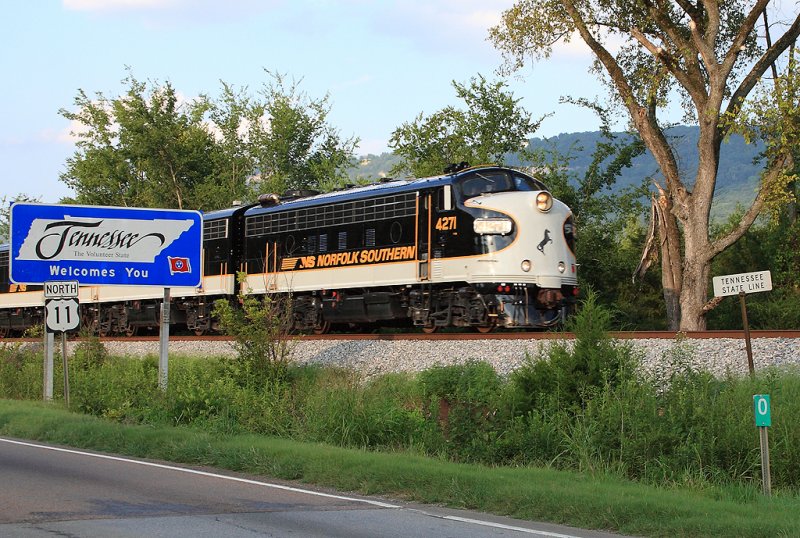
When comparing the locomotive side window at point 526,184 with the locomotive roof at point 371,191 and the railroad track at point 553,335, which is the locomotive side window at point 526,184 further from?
the railroad track at point 553,335

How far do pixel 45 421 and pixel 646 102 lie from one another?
2116 centimetres

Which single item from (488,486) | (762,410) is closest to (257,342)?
(488,486)

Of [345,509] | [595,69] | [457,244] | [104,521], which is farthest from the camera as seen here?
[595,69]

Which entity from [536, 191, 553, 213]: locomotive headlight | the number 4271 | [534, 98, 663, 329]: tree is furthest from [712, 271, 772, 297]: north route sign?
[534, 98, 663, 329]: tree

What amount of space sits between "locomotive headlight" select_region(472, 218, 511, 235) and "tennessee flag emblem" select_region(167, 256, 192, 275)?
6554 millimetres

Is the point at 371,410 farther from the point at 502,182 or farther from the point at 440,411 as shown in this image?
the point at 502,182

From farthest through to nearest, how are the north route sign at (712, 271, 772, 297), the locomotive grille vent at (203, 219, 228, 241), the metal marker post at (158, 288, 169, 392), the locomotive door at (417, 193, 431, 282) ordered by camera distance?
the locomotive grille vent at (203, 219, 228, 241), the locomotive door at (417, 193, 431, 282), the metal marker post at (158, 288, 169, 392), the north route sign at (712, 271, 772, 297)

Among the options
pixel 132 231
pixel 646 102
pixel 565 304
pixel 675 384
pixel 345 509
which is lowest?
pixel 345 509

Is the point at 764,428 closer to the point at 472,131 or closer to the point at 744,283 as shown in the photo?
the point at 744,283

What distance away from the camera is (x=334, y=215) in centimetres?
2816

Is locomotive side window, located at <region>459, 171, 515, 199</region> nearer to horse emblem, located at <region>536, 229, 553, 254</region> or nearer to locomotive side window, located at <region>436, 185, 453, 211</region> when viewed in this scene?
locomotive side window, located at <region>436, 185, 453, 211</region>

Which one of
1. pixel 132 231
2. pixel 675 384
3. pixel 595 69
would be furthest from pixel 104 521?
pixel 595 69

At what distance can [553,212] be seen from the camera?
994 inches

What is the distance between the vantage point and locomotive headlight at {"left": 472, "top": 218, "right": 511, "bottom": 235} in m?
24.5
